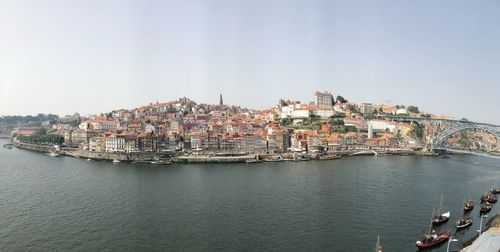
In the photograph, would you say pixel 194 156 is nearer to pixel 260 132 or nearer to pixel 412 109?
pixel 260 132

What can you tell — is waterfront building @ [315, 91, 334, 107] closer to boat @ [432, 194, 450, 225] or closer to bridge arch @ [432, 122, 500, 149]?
bridge arch @ [432, 122, 500, 149]

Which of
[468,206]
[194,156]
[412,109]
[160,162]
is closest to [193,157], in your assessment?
[194,156]


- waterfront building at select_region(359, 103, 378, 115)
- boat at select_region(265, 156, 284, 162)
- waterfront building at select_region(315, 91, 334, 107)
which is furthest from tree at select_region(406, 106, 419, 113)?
boat at select_region(265, 156, 284, 162)

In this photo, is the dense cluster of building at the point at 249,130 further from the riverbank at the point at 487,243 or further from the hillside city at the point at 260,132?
the riverbank at the point at 487,243

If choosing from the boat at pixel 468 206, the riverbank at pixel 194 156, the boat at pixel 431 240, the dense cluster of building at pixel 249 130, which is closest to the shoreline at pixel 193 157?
the riverbank at pixel 194 156

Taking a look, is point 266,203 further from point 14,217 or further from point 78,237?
point 14,217

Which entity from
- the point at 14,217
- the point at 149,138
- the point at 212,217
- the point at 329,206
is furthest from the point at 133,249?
the point at 149,138
